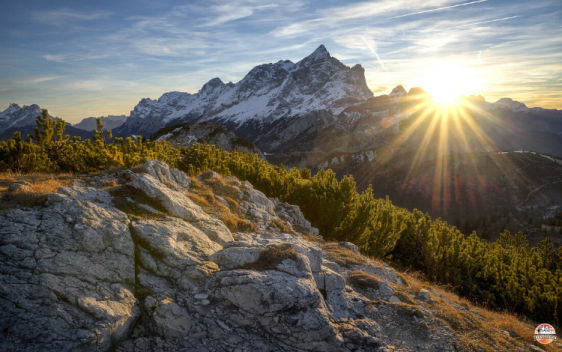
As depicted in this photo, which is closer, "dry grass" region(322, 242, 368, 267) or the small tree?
"dry grass" region(322, 242, 368, 267)

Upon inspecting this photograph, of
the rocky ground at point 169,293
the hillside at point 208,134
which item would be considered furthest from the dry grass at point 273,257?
the hillside at point 208,134

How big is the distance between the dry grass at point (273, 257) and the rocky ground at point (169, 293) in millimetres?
39

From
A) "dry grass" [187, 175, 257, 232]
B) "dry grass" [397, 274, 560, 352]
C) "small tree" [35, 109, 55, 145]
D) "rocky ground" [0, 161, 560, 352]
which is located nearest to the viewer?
"rocky ground" [0, 161, 560, 352]

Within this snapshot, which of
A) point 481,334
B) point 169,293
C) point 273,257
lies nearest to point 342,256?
point 481,334

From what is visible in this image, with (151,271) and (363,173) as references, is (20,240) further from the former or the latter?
(363,173)

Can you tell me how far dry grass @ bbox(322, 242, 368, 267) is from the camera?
12.2 meters

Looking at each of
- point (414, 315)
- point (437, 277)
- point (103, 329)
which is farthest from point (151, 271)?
point (437, 277)

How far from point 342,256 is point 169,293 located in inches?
323

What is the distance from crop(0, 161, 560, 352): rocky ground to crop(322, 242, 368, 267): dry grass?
225cm

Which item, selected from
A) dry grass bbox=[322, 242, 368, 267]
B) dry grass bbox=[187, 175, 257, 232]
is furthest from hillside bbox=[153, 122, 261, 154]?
dry grass bbox=[322, 242, 368, 267]

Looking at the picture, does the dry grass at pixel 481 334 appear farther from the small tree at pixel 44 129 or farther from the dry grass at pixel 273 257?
the small tree at pixel 44 129

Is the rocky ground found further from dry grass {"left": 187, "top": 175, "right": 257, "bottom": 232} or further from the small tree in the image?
the small tree

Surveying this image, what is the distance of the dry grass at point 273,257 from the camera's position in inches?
309

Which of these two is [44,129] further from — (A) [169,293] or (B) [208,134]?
(B) [208,134]
